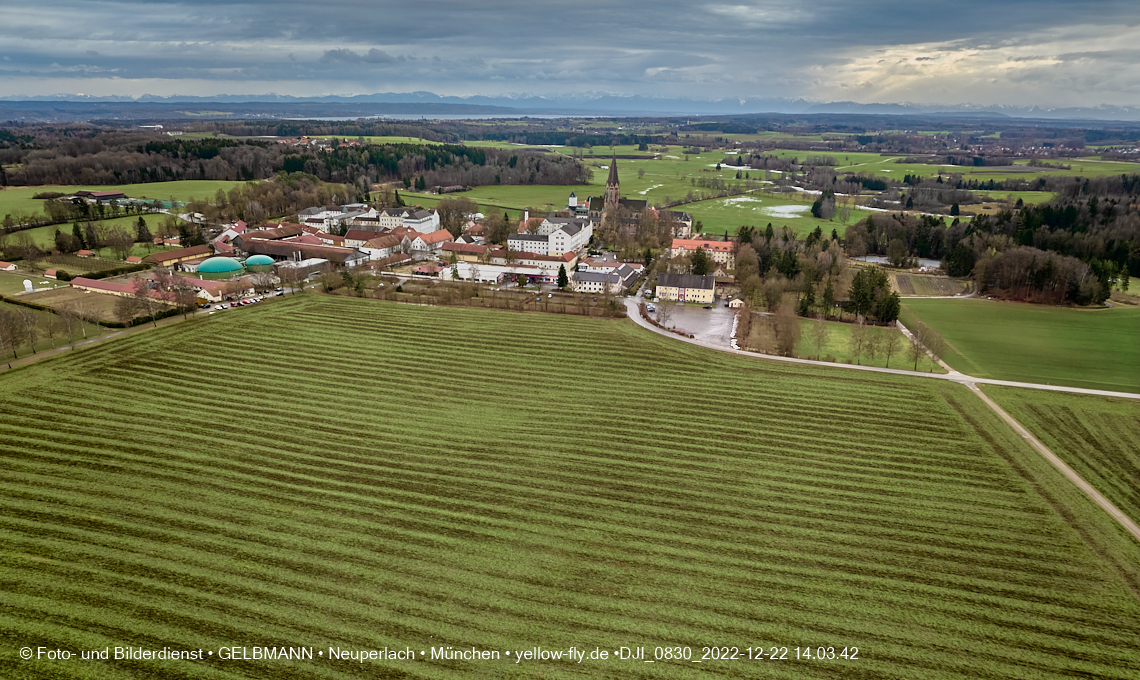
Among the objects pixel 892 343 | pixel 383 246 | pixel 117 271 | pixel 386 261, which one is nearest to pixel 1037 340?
pixel 892 343

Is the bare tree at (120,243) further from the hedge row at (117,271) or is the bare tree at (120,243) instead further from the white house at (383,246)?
the white house at (383,246)

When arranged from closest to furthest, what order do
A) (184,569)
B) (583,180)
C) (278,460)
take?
(184,569)
(278,460)
(583,180)

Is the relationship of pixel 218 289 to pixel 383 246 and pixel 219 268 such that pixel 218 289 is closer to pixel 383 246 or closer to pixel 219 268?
pixel 219 268

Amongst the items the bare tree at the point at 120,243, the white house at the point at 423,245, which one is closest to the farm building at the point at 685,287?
the white house at the point at 423,245

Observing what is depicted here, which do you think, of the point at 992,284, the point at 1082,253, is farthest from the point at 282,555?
the point at 1082,253

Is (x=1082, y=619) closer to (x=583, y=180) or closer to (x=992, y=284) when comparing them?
(x=992, y=284)

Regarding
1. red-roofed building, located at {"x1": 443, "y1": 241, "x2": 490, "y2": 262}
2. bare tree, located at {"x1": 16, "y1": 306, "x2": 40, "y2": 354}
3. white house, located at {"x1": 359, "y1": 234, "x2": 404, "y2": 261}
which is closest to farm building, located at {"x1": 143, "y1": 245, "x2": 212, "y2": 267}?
bare tree, located at {"x1": 16, "y1": 306, "x2": 40, "y2": 354}

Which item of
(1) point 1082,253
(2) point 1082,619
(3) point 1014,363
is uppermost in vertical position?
(1) point 1082,253
